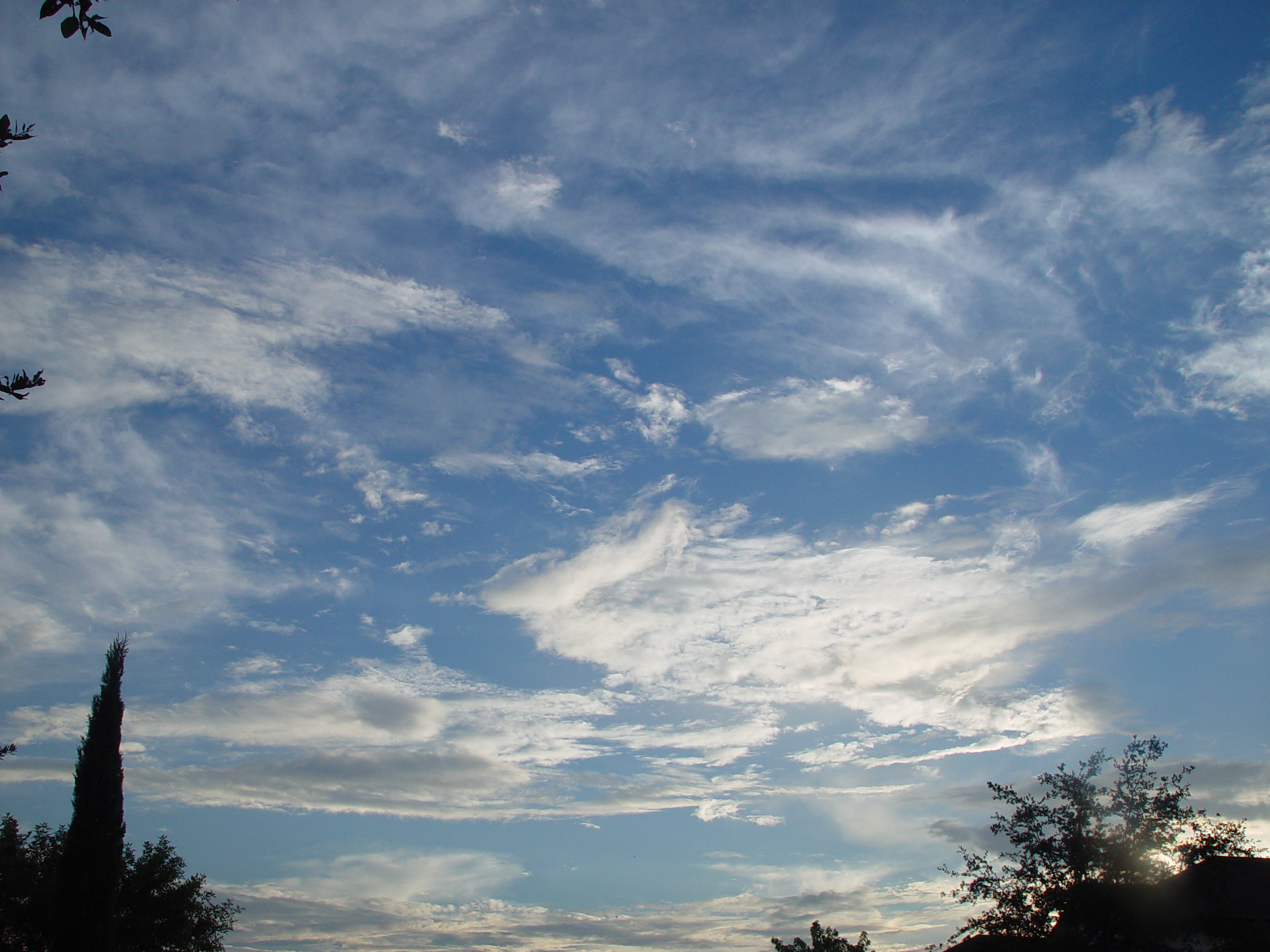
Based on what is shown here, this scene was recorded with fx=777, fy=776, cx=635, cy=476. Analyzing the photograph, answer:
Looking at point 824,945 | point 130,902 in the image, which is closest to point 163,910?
point 130,902

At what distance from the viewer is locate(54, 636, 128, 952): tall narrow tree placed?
91.3 ft

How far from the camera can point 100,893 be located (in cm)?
2864

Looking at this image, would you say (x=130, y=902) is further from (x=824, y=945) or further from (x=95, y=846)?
(x=824, y=945)

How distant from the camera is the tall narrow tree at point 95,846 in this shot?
2783 centimetres

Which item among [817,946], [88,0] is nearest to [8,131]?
[88,0]

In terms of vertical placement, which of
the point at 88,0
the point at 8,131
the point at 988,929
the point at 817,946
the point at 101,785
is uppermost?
the point at 88,0

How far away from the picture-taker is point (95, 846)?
29203 millimetres

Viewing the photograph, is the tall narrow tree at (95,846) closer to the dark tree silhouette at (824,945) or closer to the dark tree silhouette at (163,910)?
the dark tree silhouette at (163,910)

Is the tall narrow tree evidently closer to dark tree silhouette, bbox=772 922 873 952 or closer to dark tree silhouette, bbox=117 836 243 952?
dark tree silhouette, bbox=117 836 243 952

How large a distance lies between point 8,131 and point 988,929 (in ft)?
126

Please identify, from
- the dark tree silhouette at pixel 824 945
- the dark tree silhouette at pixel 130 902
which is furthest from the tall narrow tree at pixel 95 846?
the dark tree silhouette at pixel 824 945

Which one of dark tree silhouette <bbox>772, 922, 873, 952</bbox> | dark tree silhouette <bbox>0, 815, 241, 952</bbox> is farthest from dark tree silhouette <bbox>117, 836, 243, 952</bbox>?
dark tree silhouette <bbox>772, 922, 873, 952</bbox>

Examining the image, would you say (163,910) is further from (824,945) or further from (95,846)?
(824,945)

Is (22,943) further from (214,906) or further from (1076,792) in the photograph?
(1076,792)
